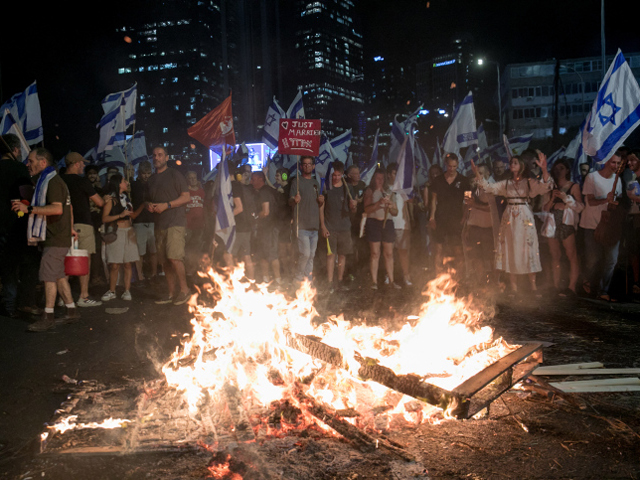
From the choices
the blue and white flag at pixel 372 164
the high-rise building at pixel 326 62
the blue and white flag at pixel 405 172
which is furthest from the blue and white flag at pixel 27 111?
the high-rise building at pixel 326 62

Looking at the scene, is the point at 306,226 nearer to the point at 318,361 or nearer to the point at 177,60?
the point at 318,361

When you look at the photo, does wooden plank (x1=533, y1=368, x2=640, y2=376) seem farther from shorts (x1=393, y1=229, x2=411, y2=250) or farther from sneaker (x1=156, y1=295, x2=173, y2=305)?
sneaker (x1=156, y1=295, x2=173, y2=305)

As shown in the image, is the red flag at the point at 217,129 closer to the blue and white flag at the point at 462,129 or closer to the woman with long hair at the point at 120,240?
the woman with long hair at the point at 120,240

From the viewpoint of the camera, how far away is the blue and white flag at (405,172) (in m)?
8.86

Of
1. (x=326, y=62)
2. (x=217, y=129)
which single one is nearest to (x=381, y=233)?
(x=217, y=129)

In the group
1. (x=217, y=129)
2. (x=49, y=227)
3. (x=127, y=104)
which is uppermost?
(x=127, y=104)

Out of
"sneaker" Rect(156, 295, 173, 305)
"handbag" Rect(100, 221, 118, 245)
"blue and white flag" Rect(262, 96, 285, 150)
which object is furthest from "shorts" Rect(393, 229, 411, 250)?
"handbag" Rect(100, 221, 118, 245)

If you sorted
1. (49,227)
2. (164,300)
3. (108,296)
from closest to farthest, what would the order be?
1. (49,227)
2. (164,300)
3. (108,296)

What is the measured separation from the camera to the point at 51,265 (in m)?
6.18

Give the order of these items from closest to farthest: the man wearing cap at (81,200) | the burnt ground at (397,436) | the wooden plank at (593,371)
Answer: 1. the burnt ground at (397,436)
2. the wooden plank at (593,371)
3. the man wearing cap at (81,200)

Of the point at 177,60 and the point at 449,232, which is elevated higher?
the point at 177,60

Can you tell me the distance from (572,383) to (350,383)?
1852 millimetres

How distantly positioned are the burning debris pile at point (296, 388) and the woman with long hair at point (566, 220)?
14.6ft

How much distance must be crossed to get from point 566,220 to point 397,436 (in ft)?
20.7
